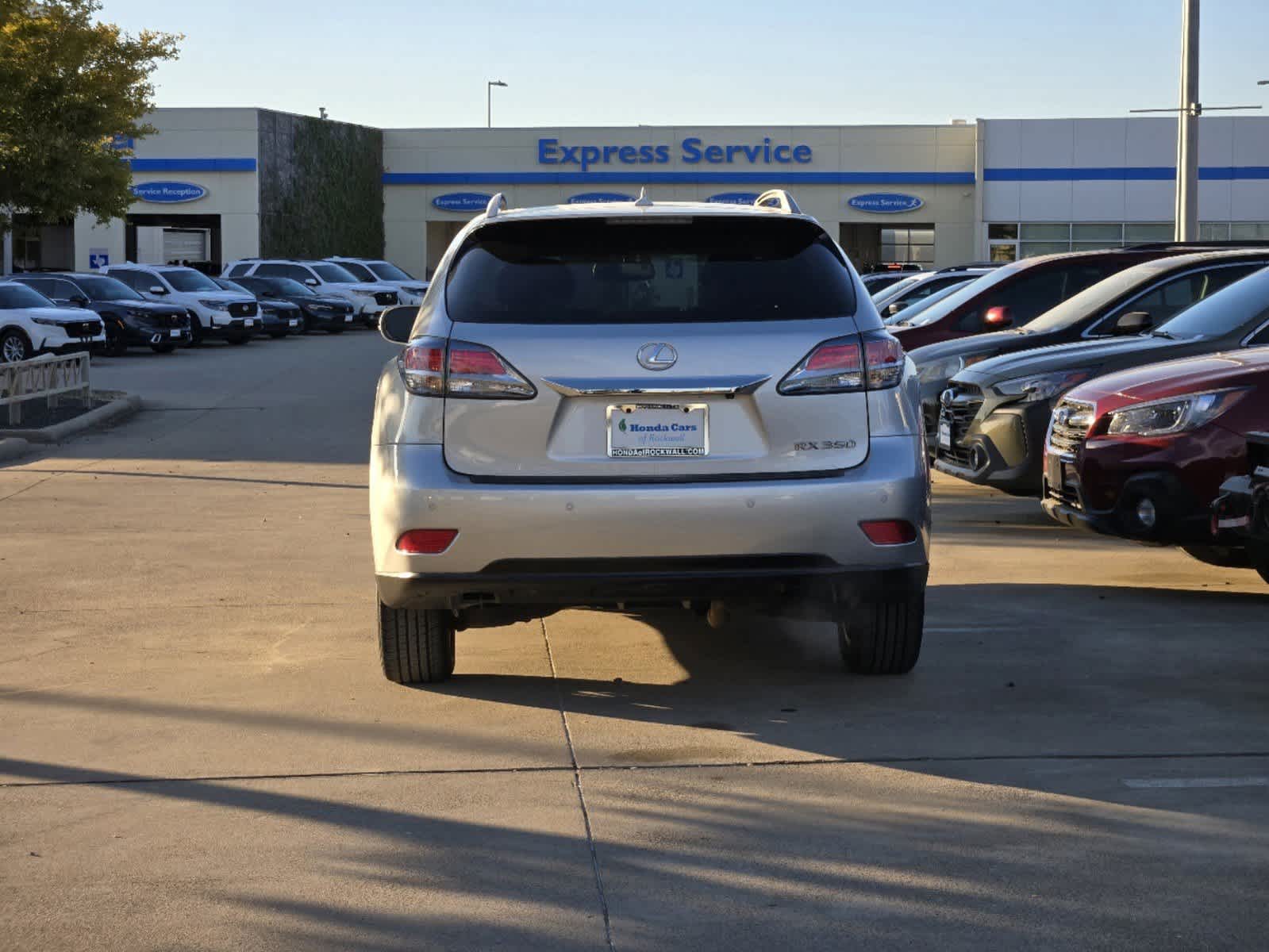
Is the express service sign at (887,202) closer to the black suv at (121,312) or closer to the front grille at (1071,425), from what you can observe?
the black suv at (121,312)

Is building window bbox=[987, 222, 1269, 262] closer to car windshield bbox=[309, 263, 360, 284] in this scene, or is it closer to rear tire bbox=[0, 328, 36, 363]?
car windshield bbox=[309, 263, 360, 284]

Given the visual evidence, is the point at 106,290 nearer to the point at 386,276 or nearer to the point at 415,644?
the point at 386,276

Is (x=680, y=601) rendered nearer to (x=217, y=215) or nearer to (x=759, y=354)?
(x=759, y=354)

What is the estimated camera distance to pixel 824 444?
20.6ft

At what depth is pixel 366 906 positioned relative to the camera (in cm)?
452

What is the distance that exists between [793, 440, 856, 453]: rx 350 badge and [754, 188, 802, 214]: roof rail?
38.8 inches

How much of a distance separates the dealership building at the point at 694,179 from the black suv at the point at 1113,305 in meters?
46.1

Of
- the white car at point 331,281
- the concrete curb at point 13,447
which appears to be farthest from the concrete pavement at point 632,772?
the white car at point 331,281

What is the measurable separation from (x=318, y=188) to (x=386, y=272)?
1361 centimetres

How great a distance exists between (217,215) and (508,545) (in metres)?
60.1

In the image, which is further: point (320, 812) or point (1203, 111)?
point (1203, 111)

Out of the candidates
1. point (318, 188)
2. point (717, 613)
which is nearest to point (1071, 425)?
point (717, 613)

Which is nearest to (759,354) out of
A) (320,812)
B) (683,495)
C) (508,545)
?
(683,495)

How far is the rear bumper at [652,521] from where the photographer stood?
616cm
